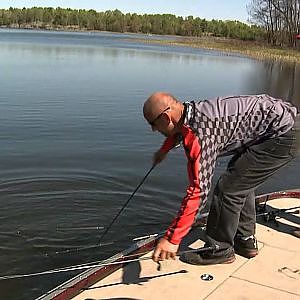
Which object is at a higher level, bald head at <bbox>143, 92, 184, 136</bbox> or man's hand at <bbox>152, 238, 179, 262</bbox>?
bald head at <bbox>143, 92, 184, 136</bbox>

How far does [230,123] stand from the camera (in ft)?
13.9

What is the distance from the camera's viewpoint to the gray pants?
454 cm

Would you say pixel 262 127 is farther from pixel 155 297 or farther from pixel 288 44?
pixel 288 44

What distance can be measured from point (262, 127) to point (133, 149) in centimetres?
784

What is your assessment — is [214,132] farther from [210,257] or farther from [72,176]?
[72,176]

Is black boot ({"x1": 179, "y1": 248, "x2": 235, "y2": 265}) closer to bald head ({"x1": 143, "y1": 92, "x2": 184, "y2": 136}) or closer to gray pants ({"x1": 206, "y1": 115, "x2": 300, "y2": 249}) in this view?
gray pants ({"x1": 206, "y1": 115, "x2": 300, "y2": 249})

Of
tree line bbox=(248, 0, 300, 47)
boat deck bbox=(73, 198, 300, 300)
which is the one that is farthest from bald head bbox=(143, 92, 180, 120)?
tree line bbox=(248, 0, 300, 47)

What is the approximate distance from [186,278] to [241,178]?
3.14 ft

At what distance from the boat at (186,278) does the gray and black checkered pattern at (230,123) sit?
89 centimetres

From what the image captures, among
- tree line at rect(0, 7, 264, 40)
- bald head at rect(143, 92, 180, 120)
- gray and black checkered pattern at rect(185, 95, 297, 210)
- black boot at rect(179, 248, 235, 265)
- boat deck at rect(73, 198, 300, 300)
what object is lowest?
boat deck at rect(73, 198, 300, 300)

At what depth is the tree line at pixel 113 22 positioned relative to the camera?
12419 cm

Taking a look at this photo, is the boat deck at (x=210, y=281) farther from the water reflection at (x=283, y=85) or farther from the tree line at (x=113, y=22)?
the tree line at (x=113, y=22)

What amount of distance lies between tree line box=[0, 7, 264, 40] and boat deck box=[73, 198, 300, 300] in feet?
369

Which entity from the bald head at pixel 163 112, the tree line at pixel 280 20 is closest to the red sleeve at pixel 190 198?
the bald head at pixel 163 112
